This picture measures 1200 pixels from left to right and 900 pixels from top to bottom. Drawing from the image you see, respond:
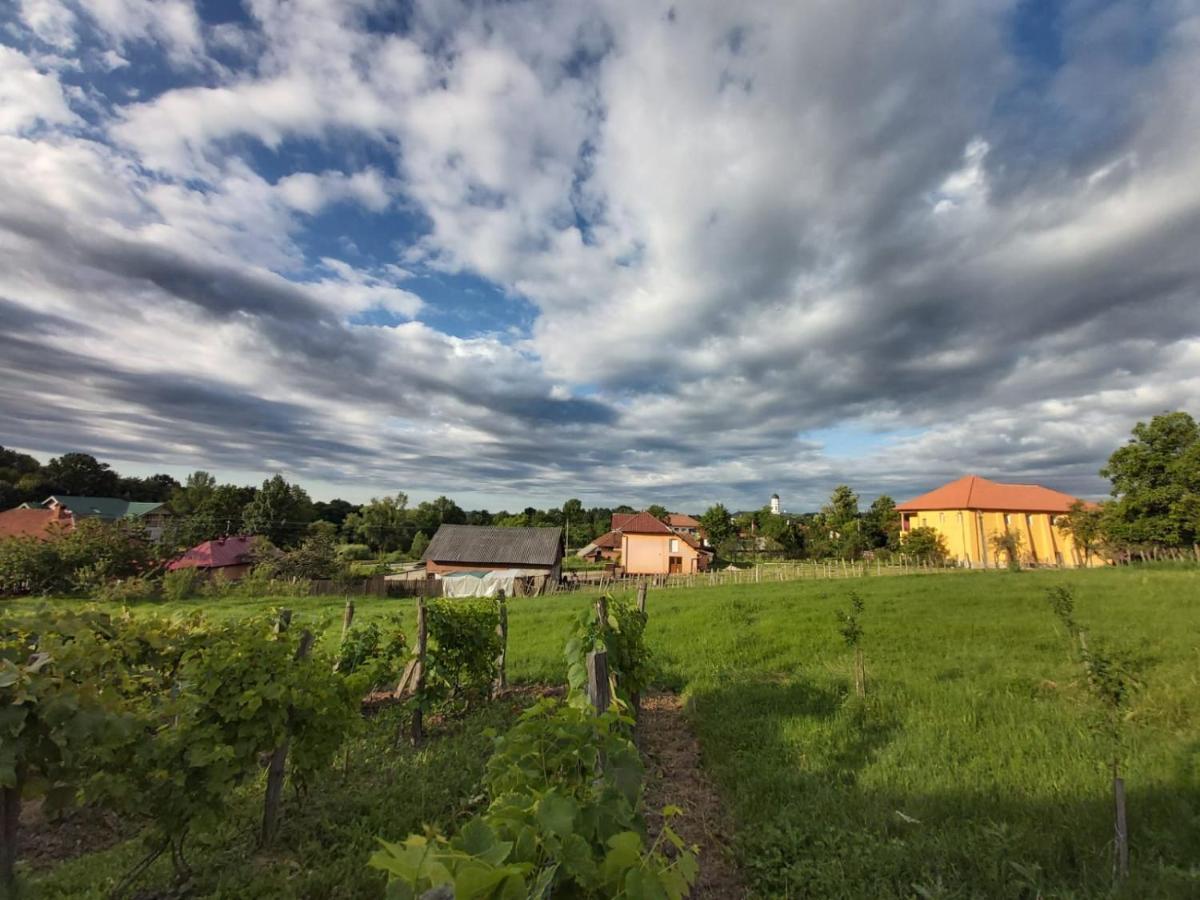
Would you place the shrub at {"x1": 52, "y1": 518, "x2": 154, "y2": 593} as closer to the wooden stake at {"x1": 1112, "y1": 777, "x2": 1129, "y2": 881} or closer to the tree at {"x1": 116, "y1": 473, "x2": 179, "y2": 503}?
the wooden stake at {"x1": 1112, "y1": 777, "x2": 1129, "y2": 881}

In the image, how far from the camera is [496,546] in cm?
3731

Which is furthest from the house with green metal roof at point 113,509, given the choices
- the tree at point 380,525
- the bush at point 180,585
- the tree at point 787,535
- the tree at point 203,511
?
the tree at point 787,535

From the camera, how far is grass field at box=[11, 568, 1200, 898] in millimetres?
3447

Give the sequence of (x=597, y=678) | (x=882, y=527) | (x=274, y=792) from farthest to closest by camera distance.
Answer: (x=882, y=527) < (x=274, y=792) < (x=597, y=678)

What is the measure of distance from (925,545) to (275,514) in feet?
213

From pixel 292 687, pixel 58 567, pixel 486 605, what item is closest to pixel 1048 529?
pixel 486 605

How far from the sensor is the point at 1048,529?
4469cm

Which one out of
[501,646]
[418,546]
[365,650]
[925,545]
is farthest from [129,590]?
[925,545]

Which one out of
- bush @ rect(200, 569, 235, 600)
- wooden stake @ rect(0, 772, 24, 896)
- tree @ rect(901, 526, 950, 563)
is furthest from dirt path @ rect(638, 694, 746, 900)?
tree @ rect(901, 526, 950, 563)

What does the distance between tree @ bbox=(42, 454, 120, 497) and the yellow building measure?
100794 millimetres

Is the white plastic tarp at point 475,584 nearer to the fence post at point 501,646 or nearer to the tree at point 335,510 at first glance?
the fence post at point 501,646

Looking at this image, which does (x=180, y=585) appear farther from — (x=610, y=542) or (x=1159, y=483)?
(x=1159, y=483)

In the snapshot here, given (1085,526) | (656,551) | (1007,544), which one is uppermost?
(1085,526)

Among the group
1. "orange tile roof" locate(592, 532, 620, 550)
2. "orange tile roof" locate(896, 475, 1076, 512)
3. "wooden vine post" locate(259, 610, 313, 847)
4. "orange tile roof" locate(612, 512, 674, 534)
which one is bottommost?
"wooden vine post" locate(259, 610, 313, 847)
